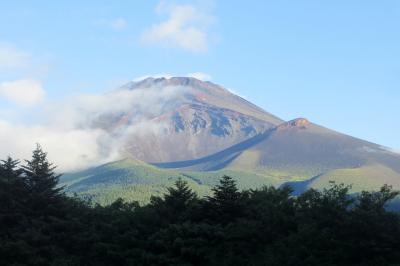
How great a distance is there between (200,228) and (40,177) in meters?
13.4

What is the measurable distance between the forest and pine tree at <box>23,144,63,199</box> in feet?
0.22

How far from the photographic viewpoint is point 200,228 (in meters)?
33.6

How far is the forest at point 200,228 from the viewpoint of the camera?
2959 centimetres

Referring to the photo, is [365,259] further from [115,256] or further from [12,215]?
[12,215]

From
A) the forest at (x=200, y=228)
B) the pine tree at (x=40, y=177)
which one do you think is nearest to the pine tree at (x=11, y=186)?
the forest at (x=200, y=228)

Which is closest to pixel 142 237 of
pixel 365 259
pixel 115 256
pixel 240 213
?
pixel 115 256

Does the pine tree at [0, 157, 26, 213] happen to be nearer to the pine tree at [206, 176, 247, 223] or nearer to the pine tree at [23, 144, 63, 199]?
the pine tree at [23, 144, 63, 199]

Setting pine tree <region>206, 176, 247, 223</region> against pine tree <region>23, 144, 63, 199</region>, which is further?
pine tree <region>23, 144, 63, 199</region>

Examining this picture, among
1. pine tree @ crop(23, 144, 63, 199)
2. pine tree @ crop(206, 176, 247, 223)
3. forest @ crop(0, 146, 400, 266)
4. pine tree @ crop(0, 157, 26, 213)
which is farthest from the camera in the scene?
pine tree @ crop(23, 144, 63, 199)

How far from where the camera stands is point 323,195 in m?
33.9

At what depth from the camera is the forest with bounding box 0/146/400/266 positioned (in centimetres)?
2959

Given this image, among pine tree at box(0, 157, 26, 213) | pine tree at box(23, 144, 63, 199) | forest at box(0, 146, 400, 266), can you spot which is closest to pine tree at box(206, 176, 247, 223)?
forest at box(0, 146, 400, 266)

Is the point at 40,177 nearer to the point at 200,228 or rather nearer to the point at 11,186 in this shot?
the point at 11,186

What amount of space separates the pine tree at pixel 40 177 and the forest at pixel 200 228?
7 centimetres
